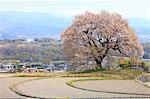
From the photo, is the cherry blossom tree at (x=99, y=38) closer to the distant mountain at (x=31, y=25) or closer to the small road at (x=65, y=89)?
the distant mountain at (x=31, y=25)

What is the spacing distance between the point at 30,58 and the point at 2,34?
1.52 m

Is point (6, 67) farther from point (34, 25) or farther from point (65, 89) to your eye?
point (65, 89)

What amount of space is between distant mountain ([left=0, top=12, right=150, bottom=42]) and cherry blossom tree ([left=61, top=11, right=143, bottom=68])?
44 centimetres

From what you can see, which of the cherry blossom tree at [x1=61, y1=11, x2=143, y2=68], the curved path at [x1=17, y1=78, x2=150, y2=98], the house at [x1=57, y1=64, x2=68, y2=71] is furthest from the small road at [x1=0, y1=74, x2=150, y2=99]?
the cherry blossom tree at [x1=61, y1=11, x2=143, y2=68]

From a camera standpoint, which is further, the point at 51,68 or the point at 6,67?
the point at 51,68

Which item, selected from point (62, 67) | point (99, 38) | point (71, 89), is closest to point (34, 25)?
point (62, 67)

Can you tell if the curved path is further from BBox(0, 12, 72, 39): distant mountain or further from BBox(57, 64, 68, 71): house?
BBox(57, 64, 68, 71): house

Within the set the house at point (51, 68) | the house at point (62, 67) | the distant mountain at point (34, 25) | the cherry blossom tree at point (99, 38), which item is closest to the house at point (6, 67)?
the distant mountain at point (34, 25)

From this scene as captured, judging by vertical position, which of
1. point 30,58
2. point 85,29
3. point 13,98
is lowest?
point 13,98

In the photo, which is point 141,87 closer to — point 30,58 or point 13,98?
point 13,98

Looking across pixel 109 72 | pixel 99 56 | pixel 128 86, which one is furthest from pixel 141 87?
pixel 99 56

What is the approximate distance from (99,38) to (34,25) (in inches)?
102

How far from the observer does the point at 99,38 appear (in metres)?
15.3

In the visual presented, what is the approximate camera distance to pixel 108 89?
9492 millimetres
